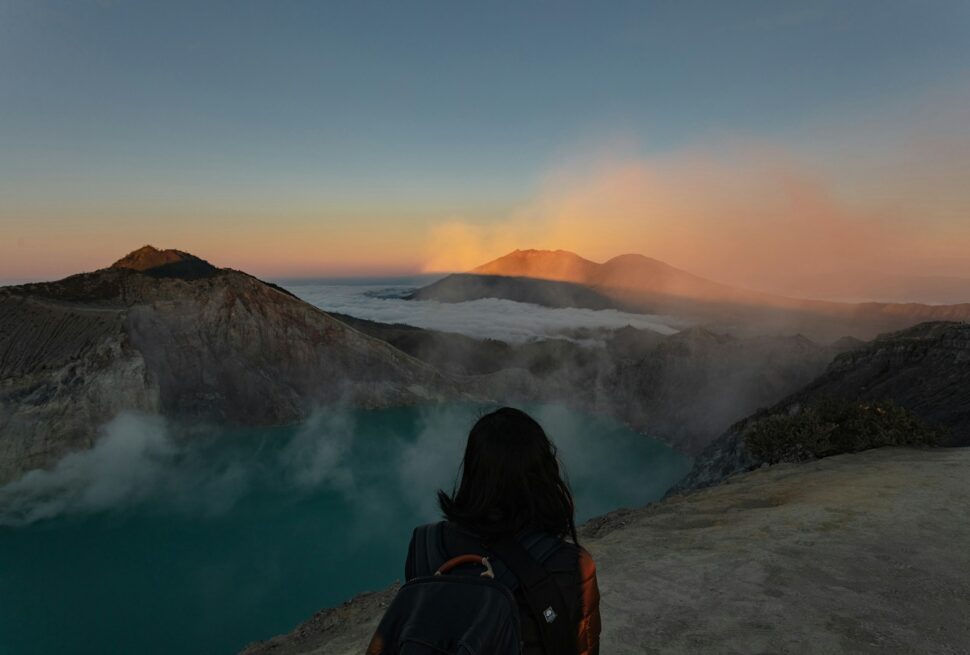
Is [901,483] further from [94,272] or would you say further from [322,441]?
[94,272]

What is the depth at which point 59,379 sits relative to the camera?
52469 mm

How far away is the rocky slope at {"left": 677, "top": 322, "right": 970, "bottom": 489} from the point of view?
80.5 feet

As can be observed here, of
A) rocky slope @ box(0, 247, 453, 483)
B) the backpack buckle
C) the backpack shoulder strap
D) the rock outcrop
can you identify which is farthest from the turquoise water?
the backpack buckle

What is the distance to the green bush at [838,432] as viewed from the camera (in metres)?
17.7

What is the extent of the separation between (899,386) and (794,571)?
2848cm

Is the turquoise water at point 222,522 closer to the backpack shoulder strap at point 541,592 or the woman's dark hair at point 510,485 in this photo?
the woman's dark hair at point 510,485

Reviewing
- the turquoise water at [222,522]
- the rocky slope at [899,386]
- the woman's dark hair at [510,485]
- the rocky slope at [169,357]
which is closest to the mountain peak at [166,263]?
the rocky slope at [169,357]

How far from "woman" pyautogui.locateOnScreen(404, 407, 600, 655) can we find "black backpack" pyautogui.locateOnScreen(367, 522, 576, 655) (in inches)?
1.0

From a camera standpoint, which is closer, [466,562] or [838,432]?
[466,562]

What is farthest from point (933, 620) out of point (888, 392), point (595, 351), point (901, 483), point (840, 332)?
point (840, 332)

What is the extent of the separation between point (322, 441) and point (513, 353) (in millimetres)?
63117

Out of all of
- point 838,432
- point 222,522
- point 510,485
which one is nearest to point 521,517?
point 510,485

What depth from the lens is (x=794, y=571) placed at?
30.0 feet

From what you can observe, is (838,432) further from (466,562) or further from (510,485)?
(466,562)
